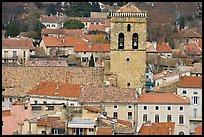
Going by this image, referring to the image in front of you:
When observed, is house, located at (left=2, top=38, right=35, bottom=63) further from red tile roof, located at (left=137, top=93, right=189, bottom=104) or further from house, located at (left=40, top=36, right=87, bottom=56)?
→ red tile roof, located at (left=137, top=93, right=189, bottom=104)

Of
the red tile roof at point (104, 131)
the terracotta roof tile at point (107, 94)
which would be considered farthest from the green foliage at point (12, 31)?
the red tile roof at point (104, 131)

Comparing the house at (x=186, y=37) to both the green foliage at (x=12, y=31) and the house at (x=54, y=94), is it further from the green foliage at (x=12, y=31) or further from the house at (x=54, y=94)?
the house at (x=54, y=94)

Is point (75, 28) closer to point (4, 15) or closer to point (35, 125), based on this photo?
point (4, 15)

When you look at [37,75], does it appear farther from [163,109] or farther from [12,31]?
[12,31]

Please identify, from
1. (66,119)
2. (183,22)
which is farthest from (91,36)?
(66,119)

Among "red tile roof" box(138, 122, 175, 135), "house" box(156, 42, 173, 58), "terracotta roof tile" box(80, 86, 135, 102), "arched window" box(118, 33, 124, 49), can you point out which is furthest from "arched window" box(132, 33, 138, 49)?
"house" box(156, 42, 173, 58)
